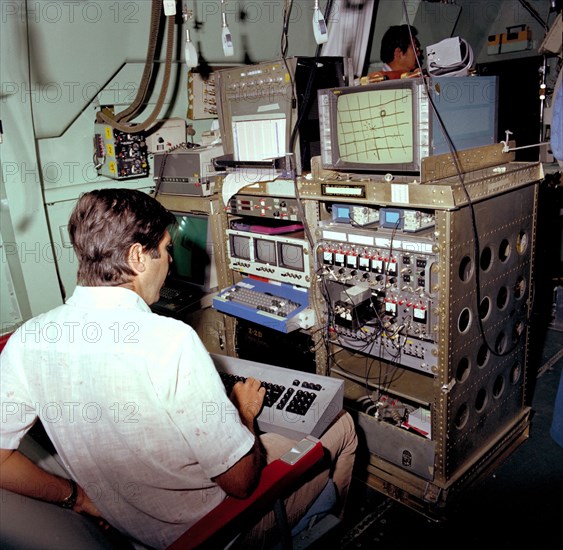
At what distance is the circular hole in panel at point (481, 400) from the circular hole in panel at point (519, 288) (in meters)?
0.46

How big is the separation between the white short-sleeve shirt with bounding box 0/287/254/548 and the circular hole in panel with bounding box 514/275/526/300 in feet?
5.30

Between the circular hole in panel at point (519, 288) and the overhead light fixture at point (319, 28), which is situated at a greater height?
the overhead light fixture at point (319, 28)

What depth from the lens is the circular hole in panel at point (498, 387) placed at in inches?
96.5

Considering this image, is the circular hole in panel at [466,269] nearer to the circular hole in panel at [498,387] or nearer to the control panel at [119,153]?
the circular hole in panel at [498,387]

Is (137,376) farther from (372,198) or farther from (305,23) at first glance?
(305,23)

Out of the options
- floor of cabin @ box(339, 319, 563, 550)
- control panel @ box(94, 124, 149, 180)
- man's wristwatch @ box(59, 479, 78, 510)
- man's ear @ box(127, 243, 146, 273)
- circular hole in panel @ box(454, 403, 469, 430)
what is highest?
control panel @ box(94, 124, 149, 180)

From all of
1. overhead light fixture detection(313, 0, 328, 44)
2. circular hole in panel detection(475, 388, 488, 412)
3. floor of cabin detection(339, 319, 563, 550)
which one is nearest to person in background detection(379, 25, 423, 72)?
overhead light fixture detection(313, 0, 328, 44)

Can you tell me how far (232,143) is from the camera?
2795 mm

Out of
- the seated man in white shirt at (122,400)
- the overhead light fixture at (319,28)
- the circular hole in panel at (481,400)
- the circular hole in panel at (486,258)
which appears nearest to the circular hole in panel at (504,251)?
the circular hole in panel at (486,258)

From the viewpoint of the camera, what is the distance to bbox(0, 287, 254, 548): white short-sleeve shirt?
1247 mm

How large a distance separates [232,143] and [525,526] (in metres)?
2.22

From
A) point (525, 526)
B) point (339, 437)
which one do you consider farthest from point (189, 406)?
point (525, 526)

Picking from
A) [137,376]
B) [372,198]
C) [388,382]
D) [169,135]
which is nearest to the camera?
[137,376]

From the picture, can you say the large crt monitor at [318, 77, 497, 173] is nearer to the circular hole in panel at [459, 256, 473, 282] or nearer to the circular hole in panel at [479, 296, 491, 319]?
the circular hole in panel at [459, 256, 473, 282]
